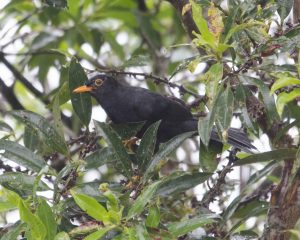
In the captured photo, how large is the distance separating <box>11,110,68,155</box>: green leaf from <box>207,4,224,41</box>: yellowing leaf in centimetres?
101

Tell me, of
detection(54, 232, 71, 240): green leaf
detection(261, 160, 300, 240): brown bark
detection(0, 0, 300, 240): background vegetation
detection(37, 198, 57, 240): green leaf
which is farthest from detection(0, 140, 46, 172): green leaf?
detection(261, 160, 300, 240): brown bark

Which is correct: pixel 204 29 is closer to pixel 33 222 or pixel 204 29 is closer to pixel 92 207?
pixel 92 207

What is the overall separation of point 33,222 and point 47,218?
93 mm

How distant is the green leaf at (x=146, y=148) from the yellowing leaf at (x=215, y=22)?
0.61 m

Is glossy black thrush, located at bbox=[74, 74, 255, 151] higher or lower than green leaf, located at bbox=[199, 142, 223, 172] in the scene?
higher

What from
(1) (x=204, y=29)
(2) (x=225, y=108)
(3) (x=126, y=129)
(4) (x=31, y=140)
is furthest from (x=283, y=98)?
(4) (x=31, y=140)

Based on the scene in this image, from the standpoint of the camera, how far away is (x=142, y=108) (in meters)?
4.88

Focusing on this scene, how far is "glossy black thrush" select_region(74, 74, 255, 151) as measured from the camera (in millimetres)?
4746

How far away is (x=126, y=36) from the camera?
278 inches

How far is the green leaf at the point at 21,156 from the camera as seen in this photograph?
11.8ft

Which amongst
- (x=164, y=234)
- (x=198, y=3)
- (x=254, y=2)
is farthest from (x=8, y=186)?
(x=254, y=2)

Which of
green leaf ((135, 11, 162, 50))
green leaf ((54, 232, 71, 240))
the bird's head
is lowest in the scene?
green leaf ((54, 232, 71, 240))

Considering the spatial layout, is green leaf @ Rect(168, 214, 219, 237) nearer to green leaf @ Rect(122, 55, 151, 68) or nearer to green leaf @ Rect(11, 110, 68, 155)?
green leaf @ Rect(11, 110, 68, 155)

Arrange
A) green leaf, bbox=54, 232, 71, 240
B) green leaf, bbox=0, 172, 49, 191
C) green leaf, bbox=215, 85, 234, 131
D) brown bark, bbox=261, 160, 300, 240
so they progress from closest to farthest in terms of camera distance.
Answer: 1. green leaf, bbox=54, 232, 71, 240
2. green leaf, bbox=215, 85, 234, 131
3. green leaf, bbox=0, 172, 49, 191
4. brown bark, bbox=261, 160, 300, 240
